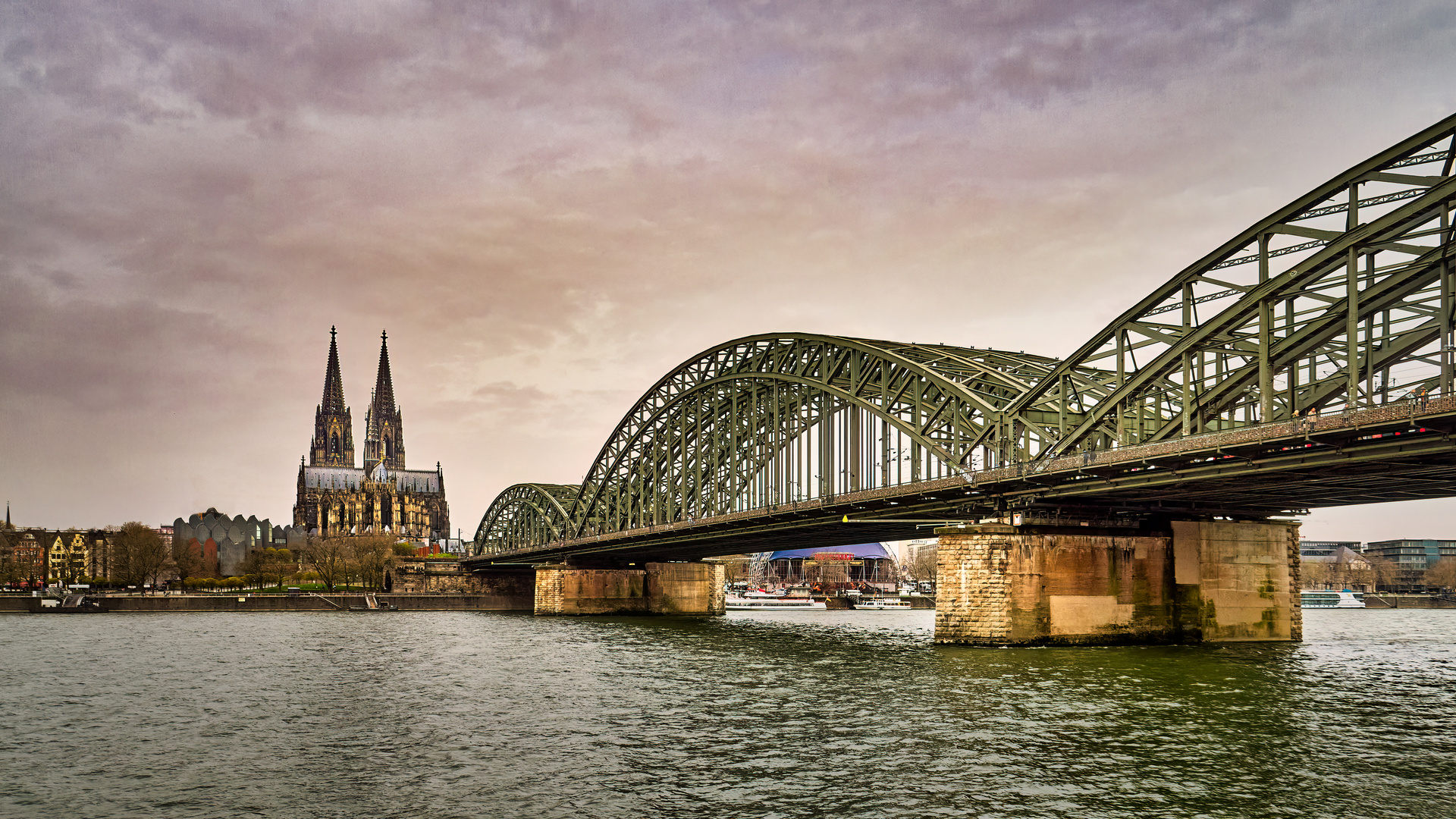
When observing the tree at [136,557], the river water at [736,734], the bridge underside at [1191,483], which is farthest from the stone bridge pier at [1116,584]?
the tree at [136,557]

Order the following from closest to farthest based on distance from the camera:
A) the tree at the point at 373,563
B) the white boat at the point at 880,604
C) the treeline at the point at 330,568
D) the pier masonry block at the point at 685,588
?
the pier masonry block at the point at 685,588
the white boat at the point at 880,604
the tree at the point at 373,563
the treeline at the point at 330,568

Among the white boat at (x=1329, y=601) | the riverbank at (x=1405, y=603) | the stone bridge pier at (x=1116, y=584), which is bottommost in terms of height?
the riverbank at (x=1405, y=603)

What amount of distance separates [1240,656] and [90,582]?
17097 cm

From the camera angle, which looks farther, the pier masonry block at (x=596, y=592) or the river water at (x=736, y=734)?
the pier masonry block at (x=596, y=592)

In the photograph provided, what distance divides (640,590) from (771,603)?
50.7 m

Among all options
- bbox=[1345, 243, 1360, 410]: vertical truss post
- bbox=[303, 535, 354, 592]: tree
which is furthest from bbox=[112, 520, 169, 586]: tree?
bbox=[1345, 243, 1360, 410]: vertical truss post

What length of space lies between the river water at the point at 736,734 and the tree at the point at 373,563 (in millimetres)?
106412

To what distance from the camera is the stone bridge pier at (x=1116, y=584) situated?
57.6 meters

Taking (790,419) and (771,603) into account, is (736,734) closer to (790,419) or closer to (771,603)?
(790,419)

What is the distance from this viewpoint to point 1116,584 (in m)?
59.8

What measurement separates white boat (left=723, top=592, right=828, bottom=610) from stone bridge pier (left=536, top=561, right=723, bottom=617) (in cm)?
3565

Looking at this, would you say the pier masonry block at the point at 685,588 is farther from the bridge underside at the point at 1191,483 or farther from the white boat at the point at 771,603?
the bridge underside at the point at 1191,483

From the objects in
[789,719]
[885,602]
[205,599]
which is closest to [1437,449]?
[789,719]

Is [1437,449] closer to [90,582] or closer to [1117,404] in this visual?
[1117,404]
